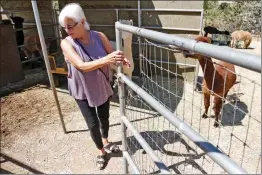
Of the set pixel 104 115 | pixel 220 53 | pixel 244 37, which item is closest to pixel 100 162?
pixel 104 115

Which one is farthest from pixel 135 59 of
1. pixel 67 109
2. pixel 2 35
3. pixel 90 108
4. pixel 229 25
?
pixel 229 25

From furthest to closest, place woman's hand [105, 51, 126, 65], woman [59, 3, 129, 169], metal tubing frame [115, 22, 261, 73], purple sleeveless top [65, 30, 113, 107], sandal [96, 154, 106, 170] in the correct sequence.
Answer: sandal [96, 154, 106, 170], purple sleeveless top [65, 30, 113, 107], woman [59, 3, 129, 169], woman's hand [105, 51, 126, 65], metal tubing frame [115, 22, 261, 73]

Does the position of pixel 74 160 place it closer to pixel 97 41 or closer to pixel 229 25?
pixel 97 41

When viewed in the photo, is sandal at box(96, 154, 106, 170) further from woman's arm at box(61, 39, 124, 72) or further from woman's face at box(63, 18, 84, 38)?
woman's face at box(63, 18, 84, 38)

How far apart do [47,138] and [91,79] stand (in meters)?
1.64

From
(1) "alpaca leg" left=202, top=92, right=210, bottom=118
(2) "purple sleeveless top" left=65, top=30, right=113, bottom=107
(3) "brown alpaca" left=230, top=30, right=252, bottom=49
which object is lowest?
(1) "alpaca leg" left=202, top=92, right=210, bottom=118

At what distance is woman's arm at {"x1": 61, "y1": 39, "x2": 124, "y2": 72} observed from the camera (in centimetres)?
172

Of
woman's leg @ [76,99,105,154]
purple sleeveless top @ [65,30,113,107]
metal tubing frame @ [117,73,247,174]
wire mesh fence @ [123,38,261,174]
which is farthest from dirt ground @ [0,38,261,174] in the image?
metal tubing frame @ [117,73,247,174]

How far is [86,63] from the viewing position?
1.97 metres

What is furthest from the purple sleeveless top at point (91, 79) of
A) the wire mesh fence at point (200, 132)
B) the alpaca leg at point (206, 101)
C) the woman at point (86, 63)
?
the alpaca leg at point (206, 101)

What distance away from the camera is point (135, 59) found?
19.6 feet

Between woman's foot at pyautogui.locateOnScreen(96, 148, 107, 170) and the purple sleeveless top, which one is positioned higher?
the purple sleeveless top

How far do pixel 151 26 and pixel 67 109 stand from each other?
2.67m

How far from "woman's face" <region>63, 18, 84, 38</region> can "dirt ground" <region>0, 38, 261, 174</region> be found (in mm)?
1639
